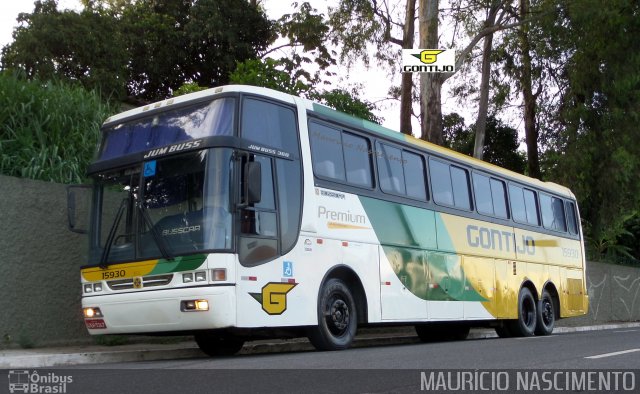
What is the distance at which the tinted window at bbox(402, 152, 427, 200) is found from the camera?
13766mm

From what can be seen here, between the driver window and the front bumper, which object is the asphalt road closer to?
the front bumper

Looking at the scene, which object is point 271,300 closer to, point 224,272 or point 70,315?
point 224,272

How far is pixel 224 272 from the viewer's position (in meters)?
9.87

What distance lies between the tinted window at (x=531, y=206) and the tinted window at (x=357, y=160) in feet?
21.5

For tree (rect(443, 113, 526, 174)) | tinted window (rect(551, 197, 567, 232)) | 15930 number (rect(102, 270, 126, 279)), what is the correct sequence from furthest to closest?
1. tree (rect(443, 113, 526, 174))
2. tinted window (rect(551, 197, 567, 232))
3. 15930 number (rect(102, 270, 126, 279))

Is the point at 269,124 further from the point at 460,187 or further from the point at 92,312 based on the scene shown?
the point at 460,187

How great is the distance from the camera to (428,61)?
21.1 meters

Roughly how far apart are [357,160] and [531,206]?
7176 millimetres

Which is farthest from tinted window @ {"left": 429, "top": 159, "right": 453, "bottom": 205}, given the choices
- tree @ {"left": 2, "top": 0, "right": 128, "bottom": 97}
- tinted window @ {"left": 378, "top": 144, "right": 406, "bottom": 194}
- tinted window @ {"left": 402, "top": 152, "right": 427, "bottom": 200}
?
tree @ {"left": 2, "top": 0, "right": 128, "bottom": 97}

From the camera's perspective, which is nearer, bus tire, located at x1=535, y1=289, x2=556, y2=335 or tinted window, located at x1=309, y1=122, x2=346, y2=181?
tinted window, located at x1=309, y1=122, x2=346, y2=181

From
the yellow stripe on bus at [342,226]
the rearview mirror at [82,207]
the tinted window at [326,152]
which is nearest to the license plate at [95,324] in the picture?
the rearview mirror at [82,207]

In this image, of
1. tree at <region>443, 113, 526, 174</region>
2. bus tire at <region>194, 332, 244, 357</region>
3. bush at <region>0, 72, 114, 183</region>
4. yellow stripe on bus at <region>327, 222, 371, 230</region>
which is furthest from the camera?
tree at <region>443, 113, 526, 174</region>

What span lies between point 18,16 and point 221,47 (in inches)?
320

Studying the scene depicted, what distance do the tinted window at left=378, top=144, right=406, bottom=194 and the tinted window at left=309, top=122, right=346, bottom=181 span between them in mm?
1047
